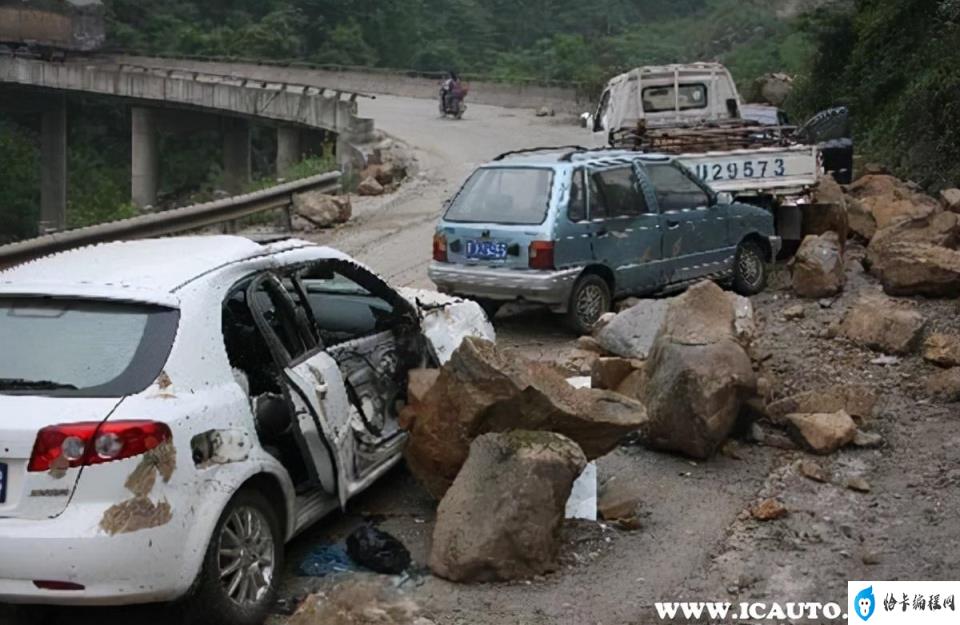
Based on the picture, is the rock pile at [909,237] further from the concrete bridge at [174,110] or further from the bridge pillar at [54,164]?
the bridge pillar at [54,164]

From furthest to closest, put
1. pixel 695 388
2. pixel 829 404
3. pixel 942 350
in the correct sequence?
pixel 942 350 < pixel 829 404 < pixel 695 388

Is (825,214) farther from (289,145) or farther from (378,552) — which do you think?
(289,145)

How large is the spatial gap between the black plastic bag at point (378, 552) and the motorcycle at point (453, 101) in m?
31.0

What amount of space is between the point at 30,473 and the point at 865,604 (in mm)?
3229

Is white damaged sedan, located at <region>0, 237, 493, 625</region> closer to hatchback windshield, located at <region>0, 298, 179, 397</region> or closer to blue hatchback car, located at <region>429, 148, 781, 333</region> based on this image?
hatchback windshield, located at <region>0, 298, 179, 397</region>

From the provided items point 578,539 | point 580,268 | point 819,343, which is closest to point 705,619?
point 578,539

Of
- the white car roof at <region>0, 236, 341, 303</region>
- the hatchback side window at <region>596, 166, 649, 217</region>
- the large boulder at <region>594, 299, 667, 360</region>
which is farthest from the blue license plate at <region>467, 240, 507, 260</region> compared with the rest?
the white car roof at <region>0, 236, 341, 303</region>

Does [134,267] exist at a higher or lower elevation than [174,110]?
lower

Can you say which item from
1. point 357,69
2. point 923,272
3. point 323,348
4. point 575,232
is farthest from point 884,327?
point 357,69

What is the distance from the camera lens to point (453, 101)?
1395 inches

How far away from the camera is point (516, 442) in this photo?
512cm

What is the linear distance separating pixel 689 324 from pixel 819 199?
6513 millimetres

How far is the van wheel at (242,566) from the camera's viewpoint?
4305mm

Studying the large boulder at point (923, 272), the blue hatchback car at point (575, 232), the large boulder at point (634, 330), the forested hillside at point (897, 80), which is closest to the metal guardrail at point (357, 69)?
the forested hillside at point (897, 80)
